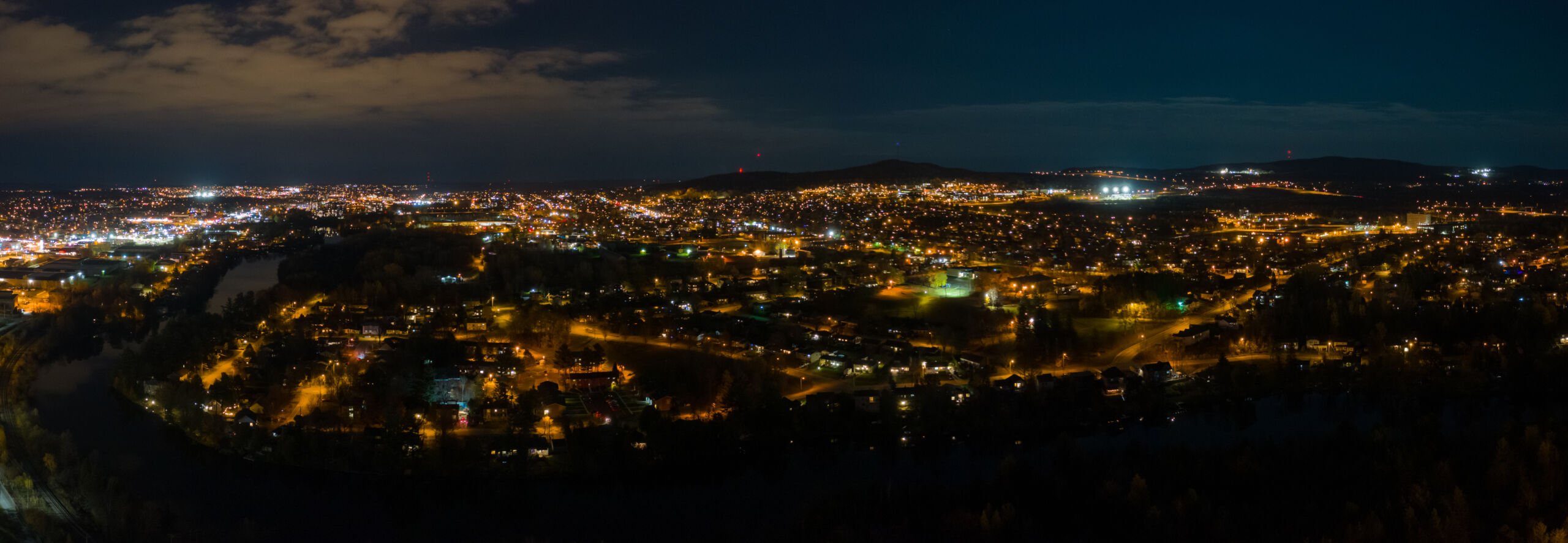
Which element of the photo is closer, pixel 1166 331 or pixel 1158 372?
pixel 1158 372

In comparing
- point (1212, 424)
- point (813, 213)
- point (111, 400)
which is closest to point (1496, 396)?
point (1212, 424)

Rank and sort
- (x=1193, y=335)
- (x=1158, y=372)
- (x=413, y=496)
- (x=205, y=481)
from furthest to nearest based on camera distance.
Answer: (x=1193, y=335) < (x=1158, y=372) < (x=205, y=481) < (x=413, y=496)

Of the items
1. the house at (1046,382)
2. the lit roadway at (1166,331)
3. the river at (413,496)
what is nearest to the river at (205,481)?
the river at (413,496)

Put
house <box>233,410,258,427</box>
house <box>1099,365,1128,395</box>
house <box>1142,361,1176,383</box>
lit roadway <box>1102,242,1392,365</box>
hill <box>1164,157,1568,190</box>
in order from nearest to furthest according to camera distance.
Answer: house <box>233,410,258,427</box> → house <box>1099,365,1128,395</box> → house <box>1142,361,1176,383</box> → lit roadway <box>1102,242,1392,365</box> → hill <box>1164,157,1568,190</box>

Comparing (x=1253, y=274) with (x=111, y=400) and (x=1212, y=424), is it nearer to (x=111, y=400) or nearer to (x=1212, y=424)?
(x=1212, y=424)

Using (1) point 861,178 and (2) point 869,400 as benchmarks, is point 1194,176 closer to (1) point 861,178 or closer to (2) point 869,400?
(1) point 861,178

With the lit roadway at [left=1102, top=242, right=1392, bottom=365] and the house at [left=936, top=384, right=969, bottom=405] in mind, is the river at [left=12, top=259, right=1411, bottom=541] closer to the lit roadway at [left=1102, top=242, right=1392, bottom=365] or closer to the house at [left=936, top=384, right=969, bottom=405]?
the house at [left=936, top=384, right=969, bottom=405]

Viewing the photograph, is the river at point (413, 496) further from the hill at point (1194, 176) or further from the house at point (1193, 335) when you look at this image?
the hill at point (1194, 176)

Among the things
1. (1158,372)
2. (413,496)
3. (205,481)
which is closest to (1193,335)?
(1158,372)

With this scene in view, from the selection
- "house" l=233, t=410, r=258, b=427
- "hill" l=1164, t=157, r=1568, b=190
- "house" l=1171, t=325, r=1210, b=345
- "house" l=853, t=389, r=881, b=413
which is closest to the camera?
"house" l=233, t=410, r=258, b=427

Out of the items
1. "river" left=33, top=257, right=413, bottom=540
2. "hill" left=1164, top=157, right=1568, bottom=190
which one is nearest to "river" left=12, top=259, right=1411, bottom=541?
"river" left=33, top=257, right=413, bottom=540

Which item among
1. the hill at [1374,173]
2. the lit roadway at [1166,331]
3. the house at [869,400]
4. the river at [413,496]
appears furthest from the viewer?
the hill at [1374,173]
